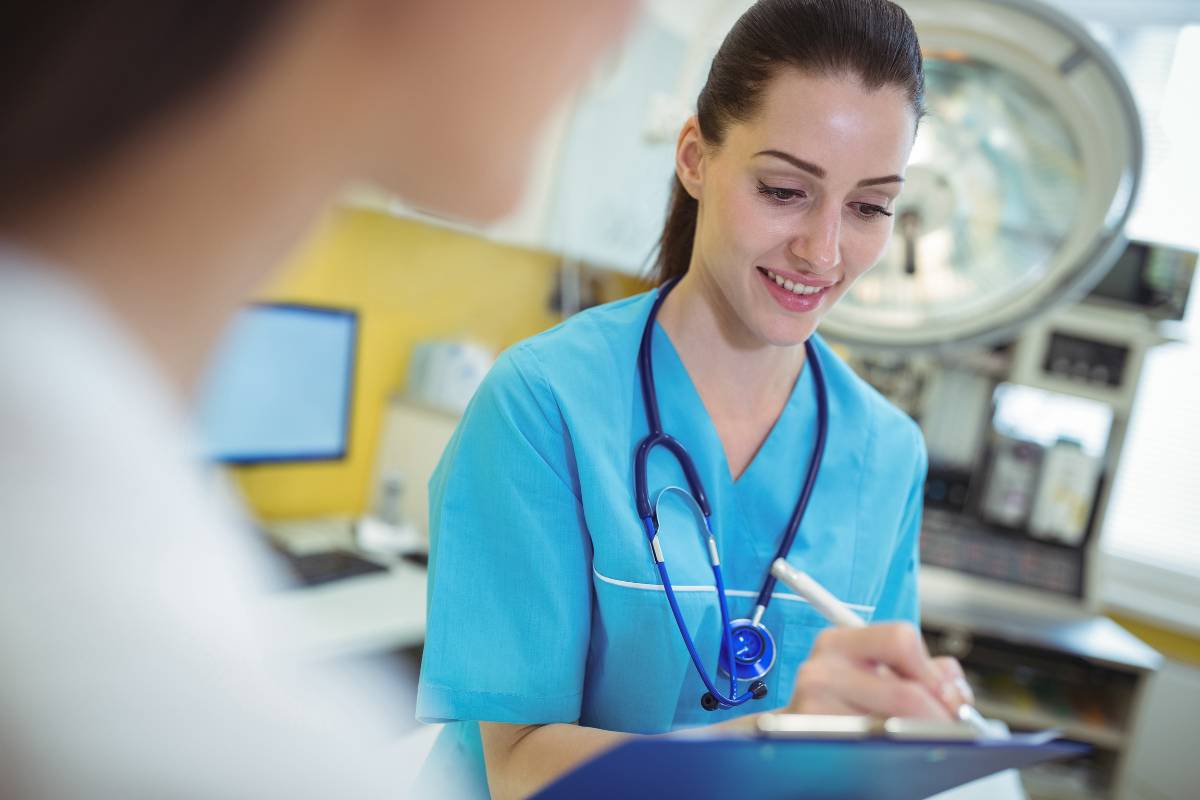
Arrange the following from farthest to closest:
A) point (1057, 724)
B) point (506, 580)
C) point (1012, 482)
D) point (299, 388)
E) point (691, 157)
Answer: point (1012, 482), point (1057, 724), point (299, 388), point (691, 157), point (506, 580)

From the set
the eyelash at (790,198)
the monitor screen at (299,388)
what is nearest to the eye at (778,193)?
the eyelash at (790,198)

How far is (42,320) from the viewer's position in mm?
213

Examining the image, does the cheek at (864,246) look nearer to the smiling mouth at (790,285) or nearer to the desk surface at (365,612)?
the smiling mouth at (790,285)

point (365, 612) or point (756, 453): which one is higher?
point (756, 453)

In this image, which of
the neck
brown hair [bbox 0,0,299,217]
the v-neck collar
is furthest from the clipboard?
the neck

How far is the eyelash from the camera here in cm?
79

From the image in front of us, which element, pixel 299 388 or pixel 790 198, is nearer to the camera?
pixel 790 198

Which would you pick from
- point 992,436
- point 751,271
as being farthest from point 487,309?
point 751,271

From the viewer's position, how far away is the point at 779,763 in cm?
39

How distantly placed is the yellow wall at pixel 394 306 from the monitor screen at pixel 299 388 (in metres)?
0.09

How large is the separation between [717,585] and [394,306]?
165 centimetres

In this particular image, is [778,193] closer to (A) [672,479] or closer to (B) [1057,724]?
(A) [672,479]

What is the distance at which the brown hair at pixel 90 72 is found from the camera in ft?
0.66

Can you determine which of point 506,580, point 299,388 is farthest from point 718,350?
point 299,388
